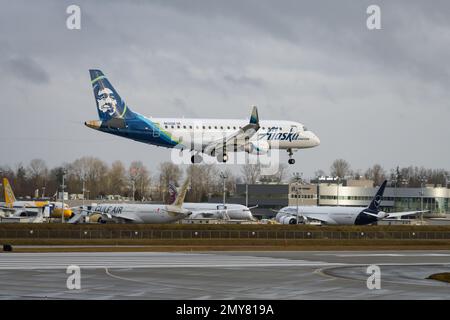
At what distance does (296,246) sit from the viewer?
7294 centimetres

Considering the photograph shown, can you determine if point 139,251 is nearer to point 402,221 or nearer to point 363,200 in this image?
point 402,221

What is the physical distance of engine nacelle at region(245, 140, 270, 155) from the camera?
8162 centimetres

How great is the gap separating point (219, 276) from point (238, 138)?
39680 millimetres

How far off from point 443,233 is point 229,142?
2520 centimetres

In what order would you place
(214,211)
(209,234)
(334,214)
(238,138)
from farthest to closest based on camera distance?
(214,211) → (334,214) → (209,234) → (238,138)

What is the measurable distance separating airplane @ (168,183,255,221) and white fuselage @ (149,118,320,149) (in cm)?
3493

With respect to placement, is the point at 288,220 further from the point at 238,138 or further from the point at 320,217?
the point at 238,138

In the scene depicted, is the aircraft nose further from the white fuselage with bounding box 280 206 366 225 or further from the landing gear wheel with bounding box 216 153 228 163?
the white fuselage with bounding box 280 206 366 225

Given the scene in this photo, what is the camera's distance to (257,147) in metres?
81.8

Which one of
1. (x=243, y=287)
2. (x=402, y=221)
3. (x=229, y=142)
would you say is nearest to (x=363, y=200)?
(x=402, y=221)

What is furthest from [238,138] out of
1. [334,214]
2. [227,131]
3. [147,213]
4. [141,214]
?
[334,214]

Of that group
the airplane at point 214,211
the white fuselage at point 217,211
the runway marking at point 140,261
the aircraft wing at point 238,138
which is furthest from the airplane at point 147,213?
the runway marking at point 140,261
